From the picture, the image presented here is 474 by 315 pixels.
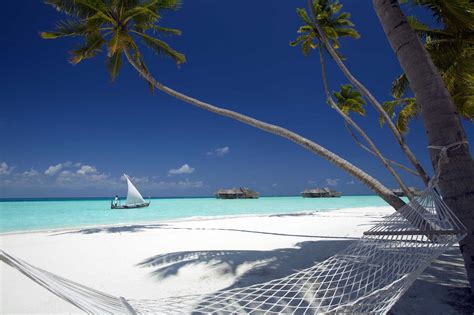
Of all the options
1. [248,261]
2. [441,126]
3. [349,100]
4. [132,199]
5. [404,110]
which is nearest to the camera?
[441,126]

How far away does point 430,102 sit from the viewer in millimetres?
2428

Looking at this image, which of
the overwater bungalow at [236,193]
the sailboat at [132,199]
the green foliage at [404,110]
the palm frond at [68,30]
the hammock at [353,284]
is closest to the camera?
the hammock at [353,284]

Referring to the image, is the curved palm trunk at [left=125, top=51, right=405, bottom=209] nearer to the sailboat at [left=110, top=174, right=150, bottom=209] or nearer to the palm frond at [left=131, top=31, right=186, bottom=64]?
the palm frond at [left=131, top=31, right=186, bottom=64]

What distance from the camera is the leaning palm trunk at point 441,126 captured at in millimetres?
2195

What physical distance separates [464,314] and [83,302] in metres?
2.73

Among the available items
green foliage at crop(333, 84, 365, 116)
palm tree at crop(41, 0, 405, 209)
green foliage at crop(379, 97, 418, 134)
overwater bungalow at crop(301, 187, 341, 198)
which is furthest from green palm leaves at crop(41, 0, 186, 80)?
overwater bungalow at crop(301, 187, 341, 198)

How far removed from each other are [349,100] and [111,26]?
1081 cm

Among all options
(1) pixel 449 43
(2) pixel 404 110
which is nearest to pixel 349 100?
(2) pixel 404 110

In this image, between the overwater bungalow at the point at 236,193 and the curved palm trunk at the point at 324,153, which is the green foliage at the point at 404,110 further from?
the overwater bungalow at the point at 236,193

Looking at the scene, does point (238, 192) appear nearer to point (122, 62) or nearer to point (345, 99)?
point (345, 99)

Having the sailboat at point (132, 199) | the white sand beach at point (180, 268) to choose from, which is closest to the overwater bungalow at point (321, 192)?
the sailboat at point (132, 199)

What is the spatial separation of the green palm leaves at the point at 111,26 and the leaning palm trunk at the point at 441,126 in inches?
194

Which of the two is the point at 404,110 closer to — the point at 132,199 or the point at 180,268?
the point at 180,268

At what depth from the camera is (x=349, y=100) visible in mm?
13227
